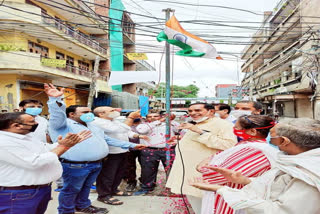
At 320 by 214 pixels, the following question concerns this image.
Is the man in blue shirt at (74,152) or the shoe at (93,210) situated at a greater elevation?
the man in blue shirt at (74,152)

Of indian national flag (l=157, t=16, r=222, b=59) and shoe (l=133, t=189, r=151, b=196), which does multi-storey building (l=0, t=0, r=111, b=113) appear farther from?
indian national flag (l=157, t=16, r=222, b=59)

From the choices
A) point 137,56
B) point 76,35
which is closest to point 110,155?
point 137,56

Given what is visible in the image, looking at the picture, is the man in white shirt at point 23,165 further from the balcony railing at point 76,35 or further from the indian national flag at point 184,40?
the balcony railing at point 76,35

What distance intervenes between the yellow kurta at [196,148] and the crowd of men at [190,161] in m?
0.01

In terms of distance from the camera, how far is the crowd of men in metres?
1.26

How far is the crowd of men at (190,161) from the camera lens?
126cm

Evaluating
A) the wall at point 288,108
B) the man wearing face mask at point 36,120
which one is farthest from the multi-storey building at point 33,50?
the wall at point 288,108

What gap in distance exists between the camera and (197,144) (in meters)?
2.79

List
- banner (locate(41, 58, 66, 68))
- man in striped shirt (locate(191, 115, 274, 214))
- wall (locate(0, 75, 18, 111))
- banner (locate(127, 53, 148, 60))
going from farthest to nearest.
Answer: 1. wall (locate(0, 75, 18, 111))
2. banner (locate(41, 58, 66, 68))
3. banner (locate(127, 53, 148, 60))
4. man in striped shirt (locate(191, 115, 274, 214))

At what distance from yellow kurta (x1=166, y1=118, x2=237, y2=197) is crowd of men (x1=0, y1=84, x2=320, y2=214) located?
0.01 metres

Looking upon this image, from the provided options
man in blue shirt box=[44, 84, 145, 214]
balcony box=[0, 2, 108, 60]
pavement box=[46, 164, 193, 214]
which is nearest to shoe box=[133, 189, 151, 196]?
pavement box=[46, 164, 193, 214]

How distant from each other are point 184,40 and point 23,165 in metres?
2.86

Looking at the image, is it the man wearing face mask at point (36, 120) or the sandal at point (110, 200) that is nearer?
the man wearing face mask at point (36, 120)

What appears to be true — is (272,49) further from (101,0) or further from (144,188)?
(144,188)
